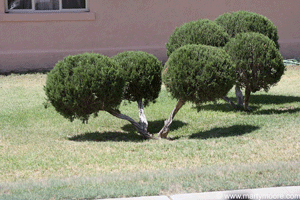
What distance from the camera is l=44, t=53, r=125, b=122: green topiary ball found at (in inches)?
287

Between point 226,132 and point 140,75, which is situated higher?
point 140,75

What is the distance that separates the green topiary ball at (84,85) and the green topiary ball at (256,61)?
7.90 feet

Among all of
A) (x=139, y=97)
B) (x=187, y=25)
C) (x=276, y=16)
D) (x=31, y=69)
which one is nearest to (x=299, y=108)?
(x=187, y=25)

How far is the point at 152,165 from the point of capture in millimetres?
6309

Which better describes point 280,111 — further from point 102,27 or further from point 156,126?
point 102,27

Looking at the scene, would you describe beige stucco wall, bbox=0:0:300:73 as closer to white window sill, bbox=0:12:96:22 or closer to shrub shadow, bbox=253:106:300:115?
white window sill, bbox=0:12:96:22

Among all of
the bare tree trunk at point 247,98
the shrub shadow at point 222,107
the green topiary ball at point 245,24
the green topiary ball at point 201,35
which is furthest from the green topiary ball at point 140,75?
the green topiary ball at point 245,24

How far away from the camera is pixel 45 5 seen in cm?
1447

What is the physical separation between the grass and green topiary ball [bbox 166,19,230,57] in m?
1.41

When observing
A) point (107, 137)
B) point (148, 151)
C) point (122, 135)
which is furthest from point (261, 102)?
point (148, 151)

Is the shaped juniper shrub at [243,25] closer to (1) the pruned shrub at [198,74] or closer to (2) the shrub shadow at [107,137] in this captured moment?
(1) the pruned shrub at [198,74]

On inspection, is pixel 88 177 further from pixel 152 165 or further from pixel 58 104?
pixel 58 104

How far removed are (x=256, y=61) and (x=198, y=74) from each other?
5.45 feet

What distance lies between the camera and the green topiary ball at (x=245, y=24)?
32.3ft
